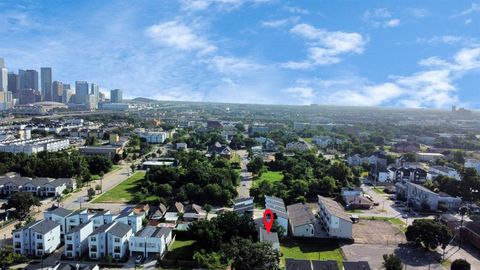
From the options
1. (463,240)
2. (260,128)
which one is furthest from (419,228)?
(260,128)

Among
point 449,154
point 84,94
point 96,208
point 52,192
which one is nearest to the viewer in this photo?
point 96,208

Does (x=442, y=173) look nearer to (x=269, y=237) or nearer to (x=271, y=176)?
(x=271, y=176)

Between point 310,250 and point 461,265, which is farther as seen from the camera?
point 310,250

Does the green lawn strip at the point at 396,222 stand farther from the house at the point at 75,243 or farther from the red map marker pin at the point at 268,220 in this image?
the house at the point at 75,243

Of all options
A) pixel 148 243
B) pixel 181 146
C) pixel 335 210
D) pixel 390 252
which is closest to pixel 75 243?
pixel 148 243

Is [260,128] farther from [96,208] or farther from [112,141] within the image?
[96,208]

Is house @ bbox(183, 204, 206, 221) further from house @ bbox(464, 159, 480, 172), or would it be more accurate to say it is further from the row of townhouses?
house @ bbox(464, 159, 480, 172)
